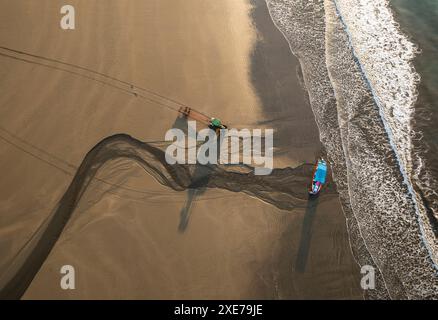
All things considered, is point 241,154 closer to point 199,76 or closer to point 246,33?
point 199,76

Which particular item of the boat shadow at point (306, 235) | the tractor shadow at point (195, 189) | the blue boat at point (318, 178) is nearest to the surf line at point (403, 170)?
the blue boat at point (318, 178)

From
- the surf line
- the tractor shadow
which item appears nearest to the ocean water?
the surf line

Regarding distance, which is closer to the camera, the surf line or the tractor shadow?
the tractor shadow

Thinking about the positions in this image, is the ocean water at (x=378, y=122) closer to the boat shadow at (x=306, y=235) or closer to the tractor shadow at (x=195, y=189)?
the boat shadow at (x=306, y=235)

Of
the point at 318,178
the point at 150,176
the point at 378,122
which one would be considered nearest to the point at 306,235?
the point at 318,178

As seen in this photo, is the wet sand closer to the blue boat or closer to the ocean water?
the blue boat

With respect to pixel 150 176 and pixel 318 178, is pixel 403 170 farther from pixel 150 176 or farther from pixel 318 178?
pixel 150 176
